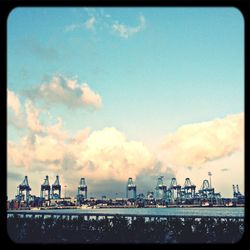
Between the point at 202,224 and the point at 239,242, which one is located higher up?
the point at 239,242

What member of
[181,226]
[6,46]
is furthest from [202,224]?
[6,46]

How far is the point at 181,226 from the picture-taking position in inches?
246
